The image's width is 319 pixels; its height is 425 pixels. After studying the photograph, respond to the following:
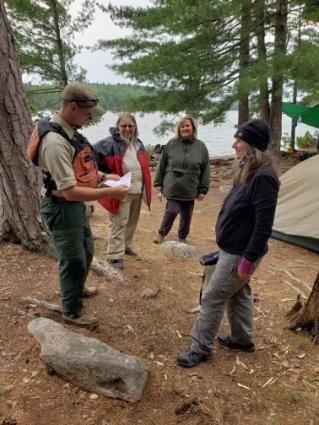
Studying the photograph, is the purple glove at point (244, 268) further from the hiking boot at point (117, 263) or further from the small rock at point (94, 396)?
the hiking boot at point (117, 263)

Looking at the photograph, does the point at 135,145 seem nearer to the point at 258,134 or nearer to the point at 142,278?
the point at 142,278

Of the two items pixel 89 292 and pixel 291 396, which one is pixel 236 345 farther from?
pixel 89 292

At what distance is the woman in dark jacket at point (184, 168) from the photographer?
16.5ft

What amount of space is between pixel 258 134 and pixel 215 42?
6989 mm

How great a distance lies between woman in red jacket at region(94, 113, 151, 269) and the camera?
4086 mm

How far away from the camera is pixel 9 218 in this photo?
3.57 meters

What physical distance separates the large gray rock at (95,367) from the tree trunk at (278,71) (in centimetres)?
610

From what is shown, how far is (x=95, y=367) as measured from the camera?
2436 mm

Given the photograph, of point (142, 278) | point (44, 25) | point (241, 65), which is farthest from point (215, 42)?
point (142, 278)

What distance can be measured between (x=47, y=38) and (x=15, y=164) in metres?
9.32

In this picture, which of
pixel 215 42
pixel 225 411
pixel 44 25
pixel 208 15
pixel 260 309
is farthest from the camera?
pixel 44 25

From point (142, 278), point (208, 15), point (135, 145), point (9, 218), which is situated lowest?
point (142, 278)

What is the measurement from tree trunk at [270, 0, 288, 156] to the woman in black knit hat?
17.4 feet

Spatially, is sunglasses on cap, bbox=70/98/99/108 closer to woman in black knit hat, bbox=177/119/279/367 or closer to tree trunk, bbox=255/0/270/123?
woman in black knit hat, bbox=177/119/279/367
